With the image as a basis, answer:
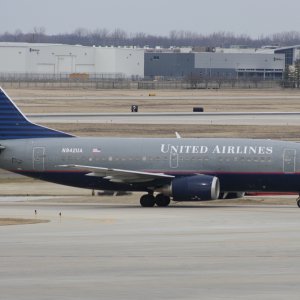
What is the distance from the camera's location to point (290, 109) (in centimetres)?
12425

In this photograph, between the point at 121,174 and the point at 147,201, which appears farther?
the point at 147,201

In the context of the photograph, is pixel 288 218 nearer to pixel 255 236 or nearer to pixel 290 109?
pixel 255 236

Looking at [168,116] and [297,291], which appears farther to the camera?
[168,116]

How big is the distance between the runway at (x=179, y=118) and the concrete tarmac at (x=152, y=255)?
5293 cm

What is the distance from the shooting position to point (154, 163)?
50656mm

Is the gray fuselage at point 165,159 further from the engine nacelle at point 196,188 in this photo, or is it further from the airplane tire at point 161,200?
the airplane tire at point 161,200

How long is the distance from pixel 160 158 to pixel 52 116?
55.6 metres

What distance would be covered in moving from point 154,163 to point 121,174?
1755 mm

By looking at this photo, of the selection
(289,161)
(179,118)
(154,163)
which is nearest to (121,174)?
(154,163)

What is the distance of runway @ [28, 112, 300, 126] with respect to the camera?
330 feet

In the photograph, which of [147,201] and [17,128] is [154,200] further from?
[17,128]

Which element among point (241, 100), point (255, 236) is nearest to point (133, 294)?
point (255, 236)

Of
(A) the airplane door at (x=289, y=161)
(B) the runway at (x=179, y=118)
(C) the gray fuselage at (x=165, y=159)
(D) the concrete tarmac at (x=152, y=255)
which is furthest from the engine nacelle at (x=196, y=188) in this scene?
(B) the runway at (x=179, y=118)

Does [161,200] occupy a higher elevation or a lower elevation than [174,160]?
lower
